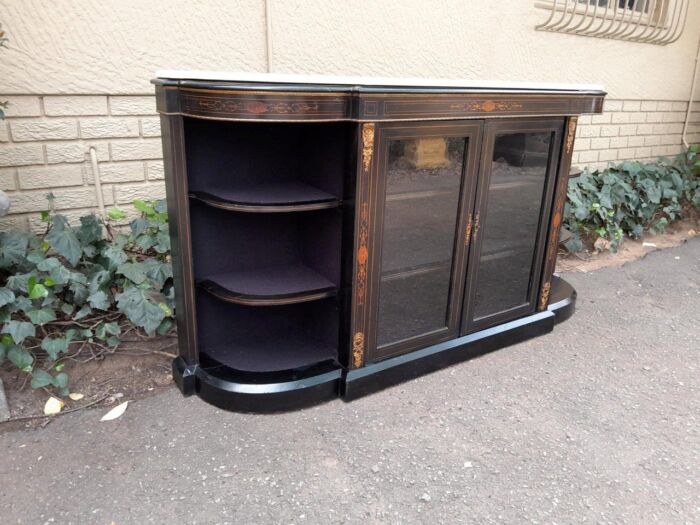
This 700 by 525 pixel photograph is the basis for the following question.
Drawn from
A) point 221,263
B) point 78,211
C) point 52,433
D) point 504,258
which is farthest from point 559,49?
point 52,433

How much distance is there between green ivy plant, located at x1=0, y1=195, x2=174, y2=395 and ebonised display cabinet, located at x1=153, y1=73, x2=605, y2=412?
346 mm

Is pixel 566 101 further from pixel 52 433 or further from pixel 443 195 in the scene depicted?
pixel 52 433

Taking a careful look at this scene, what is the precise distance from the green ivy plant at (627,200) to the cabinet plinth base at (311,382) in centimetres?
216

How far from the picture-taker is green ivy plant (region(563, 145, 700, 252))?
4.33m

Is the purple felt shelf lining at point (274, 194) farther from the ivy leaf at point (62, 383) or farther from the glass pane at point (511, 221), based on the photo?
the ivy leaf at point (62, 383)

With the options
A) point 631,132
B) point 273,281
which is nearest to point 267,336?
point 273,281

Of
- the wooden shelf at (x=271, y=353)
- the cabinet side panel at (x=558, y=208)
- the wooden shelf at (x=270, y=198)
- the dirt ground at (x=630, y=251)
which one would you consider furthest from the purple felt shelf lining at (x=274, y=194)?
the dirt ground at (x=630, y=251)

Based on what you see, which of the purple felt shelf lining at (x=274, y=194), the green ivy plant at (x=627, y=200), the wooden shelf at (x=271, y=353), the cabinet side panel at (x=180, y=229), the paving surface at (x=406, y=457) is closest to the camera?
the paving surface at (x=406, y=457)

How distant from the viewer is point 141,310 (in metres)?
2.38

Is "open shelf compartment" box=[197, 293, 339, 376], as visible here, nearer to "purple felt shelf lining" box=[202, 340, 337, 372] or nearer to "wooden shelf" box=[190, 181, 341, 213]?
"purple felt shelf lining" box=[202, 340, 337, 372]

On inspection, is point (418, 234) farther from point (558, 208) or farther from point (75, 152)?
point (75, 152)

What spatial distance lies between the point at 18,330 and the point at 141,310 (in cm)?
46

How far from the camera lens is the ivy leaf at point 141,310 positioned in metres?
2.37

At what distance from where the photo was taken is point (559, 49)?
4.43 metres
